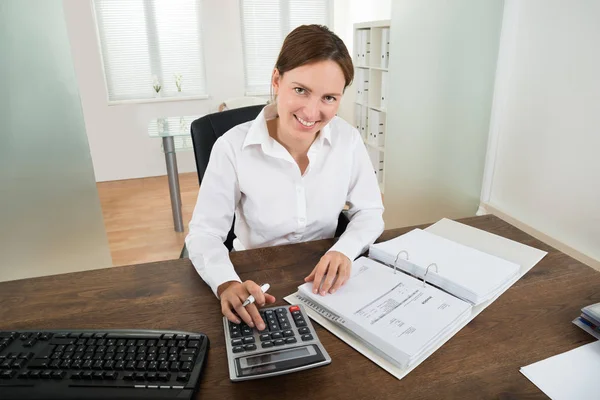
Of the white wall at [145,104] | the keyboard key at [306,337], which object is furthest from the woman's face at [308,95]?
the white wall at [145,104]

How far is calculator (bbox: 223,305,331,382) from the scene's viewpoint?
69 cm

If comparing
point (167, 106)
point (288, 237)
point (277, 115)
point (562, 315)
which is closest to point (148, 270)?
point (288, 237)

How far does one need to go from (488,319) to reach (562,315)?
15 cm

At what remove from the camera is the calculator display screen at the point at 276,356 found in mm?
708

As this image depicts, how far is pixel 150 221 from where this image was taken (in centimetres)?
335

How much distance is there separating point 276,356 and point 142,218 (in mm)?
2969

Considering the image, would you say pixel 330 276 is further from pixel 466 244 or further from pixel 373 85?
pixel 373 85

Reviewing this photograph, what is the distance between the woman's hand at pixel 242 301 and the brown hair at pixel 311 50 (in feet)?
1.87

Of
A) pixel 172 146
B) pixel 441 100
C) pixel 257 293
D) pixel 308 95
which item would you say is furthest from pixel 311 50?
pixel 172 146

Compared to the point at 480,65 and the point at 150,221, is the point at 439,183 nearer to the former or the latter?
the point at 480,65

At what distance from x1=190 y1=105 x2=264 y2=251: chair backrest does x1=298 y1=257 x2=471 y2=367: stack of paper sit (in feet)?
2.12

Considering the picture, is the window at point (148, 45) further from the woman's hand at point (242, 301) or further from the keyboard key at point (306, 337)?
the keyboard key at point (306, 337)

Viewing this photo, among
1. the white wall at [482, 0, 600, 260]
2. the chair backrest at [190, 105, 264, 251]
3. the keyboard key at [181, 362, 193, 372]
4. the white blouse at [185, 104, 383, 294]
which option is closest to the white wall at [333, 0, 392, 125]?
the white wall at [482, 0, 600, 260]

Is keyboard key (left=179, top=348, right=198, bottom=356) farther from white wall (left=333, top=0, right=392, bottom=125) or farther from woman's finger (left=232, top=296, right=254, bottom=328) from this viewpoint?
white wall (left=333, top=0, right=392, bottom=125)
